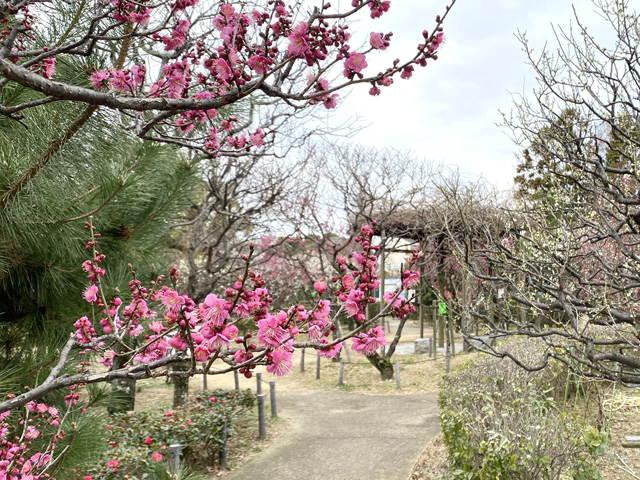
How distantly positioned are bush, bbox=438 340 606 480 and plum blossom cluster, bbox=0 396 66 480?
9.19 feet

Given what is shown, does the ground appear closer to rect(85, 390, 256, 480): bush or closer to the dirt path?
the dirt path

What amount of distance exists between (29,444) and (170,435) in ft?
11.2

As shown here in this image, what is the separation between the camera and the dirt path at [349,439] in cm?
589

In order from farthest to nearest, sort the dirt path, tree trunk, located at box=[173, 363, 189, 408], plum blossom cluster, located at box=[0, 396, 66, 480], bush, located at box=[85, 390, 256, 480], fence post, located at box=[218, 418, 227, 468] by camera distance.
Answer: tree trunk, located at box=[173, 363, 189, 408], fence post, located at box=[218, 418, 227, 468], the dirt path, bush, located at box=[85, 390, 256, 480], plum blossom cluster, located at box=[0, 396, 66, 480]

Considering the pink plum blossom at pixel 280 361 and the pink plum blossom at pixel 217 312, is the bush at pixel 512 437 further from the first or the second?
the pink plum blossom at pixel 217 312

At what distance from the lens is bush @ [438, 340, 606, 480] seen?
125 inches

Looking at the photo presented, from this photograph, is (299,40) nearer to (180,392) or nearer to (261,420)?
(261,420)

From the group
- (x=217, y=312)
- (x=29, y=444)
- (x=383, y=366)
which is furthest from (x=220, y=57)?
(x=383, y=366)

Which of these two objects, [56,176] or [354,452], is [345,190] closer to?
[354,452]

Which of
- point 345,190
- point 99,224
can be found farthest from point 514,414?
point 345,190

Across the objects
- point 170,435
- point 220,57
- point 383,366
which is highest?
point 220,57

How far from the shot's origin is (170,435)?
5977 mm

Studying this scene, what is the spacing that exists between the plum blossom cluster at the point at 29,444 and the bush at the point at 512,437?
2800 millimetres

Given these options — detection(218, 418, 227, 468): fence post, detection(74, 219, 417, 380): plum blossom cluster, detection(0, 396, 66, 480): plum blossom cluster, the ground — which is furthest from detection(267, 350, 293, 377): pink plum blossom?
detection(218, 418, 227, 468): fence post
